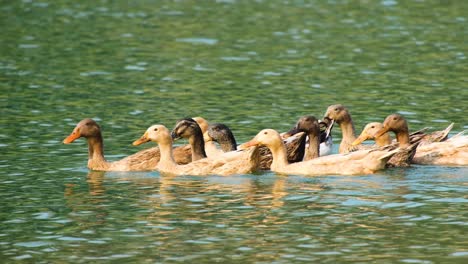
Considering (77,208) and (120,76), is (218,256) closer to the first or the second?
(77,208)

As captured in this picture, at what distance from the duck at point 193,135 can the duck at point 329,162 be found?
118 cm

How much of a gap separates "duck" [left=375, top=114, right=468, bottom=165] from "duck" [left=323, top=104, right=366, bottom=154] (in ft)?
3.53

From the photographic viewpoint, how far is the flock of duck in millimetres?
20422

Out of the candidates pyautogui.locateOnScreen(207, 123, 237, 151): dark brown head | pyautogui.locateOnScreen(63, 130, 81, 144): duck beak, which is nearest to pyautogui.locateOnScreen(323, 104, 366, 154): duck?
pyautogui.locateOnScreen(207, 123, 237, 151): dark brown head

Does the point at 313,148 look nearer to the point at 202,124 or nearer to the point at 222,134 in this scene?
the point at 222,134

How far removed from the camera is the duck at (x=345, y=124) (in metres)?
22.9

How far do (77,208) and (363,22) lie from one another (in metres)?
23.3

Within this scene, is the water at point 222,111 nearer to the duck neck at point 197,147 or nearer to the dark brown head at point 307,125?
the duck neck at point 197,147

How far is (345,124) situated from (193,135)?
9.76 ft

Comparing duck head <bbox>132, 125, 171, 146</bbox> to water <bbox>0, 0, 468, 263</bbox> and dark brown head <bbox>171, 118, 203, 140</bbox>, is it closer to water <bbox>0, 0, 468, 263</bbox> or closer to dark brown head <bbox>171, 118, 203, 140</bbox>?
dark brown head <bbox>171, 118, 203, 140</bbox>

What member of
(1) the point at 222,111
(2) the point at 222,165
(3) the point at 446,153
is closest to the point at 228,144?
(2) the point at 222,165

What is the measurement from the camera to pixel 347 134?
75.5 feet

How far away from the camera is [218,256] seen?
15.1 meters

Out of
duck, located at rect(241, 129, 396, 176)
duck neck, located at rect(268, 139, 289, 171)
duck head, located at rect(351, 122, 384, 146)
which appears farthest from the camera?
duck head, located at rect(351, 122, 384, 146)
